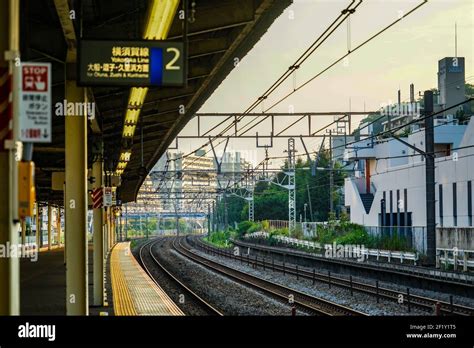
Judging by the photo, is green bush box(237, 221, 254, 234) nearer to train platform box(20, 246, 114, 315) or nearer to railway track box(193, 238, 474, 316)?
railway track box(193, 238, 474, 316)

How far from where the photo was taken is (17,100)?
552 centimetres

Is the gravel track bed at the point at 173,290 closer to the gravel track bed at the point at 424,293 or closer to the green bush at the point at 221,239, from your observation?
the gravel track bed at the point at 424,293

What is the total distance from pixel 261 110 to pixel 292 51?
8364mm

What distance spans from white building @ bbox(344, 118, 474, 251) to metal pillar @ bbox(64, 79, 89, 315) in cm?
1443

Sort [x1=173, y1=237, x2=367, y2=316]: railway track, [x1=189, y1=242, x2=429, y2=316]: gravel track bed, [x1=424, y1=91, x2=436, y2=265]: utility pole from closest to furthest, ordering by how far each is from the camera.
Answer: [x1=173, y1=237, x2=367, y2=316]: railway track < [x1=189, y1=242, x2=429, y2=316]: gravel track bed < [x1=424, y1=91, x2=436, y2=265]: utility pole

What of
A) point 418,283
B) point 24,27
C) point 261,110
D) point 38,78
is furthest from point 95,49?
point 418,283

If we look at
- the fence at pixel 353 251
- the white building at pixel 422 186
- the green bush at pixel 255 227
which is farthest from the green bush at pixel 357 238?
the green bush at pixel 255 227

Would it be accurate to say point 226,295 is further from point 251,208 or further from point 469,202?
point 469,202

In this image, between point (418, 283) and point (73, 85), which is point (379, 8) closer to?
point (73, 85)

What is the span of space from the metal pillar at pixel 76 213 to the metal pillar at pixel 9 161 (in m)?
5.84

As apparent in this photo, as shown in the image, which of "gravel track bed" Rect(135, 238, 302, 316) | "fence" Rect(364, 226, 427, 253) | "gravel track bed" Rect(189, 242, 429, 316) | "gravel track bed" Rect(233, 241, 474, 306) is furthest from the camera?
"fence" Rect(364, 226, 427, 253)

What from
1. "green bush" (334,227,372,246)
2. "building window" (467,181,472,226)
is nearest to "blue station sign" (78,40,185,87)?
"building window" (467,181,472,226)

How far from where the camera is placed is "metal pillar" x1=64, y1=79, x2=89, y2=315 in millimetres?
12133

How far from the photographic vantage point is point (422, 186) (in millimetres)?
32969
